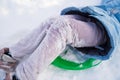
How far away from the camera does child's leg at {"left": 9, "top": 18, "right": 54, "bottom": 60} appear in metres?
0.85

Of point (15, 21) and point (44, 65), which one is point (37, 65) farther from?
point (15, 21)

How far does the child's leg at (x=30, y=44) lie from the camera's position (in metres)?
0.85

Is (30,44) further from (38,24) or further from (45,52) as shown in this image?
(38,24)

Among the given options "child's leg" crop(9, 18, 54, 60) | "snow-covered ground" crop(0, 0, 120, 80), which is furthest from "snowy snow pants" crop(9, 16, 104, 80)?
"snow-covered ground" crop(0, 0, 120, 80)

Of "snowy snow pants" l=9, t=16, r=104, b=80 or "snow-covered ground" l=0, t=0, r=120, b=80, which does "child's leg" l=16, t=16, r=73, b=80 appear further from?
"snow-covered ground" l=0, t=0, r=120, b=80

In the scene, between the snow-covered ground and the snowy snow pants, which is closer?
the snowy snow pants

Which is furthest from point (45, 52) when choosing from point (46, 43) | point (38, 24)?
point (38, 24)

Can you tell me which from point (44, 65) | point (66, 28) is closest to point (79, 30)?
point (66, 28)

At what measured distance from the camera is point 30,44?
874 mm

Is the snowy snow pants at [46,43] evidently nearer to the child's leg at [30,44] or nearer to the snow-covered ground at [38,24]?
the child's leg at [30,44]

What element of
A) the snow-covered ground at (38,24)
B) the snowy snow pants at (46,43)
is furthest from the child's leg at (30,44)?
the snow-covered ground at (38,24)

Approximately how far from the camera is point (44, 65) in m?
0.83

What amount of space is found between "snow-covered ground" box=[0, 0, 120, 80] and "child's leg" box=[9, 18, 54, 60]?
13 cm

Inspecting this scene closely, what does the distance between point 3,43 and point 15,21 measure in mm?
198
